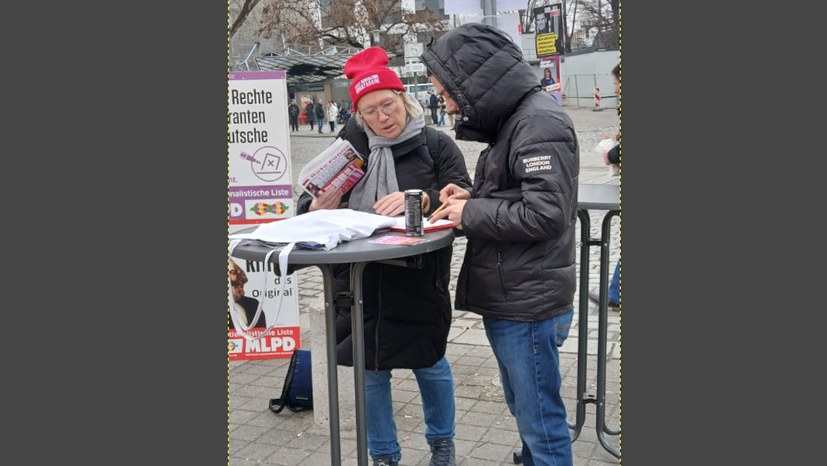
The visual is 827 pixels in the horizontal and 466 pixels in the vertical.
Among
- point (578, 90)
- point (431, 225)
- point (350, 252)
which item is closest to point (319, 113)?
point (578, 90)

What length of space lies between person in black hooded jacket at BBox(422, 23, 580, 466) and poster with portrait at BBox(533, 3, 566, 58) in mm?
3300

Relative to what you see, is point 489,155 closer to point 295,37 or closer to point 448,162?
point 448,162

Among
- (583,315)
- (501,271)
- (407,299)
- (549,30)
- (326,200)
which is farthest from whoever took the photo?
(549,30)

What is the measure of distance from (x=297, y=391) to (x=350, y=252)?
2257mm

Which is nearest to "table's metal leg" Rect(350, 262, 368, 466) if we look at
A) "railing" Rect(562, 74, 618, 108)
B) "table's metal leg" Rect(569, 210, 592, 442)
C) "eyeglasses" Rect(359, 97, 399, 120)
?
"eyeglasses" Rect(359, 97, 399, 120)

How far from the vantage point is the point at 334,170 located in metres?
3.30

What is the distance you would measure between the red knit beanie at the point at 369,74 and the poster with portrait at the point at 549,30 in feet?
9.48

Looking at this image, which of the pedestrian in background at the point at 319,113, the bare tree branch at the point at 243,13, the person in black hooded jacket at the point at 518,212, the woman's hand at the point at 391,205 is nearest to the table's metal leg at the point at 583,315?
the person in black hooded jacket at the point at 518,212

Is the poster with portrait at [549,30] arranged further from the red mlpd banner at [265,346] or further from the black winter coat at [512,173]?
the black winter coat at [512,173]

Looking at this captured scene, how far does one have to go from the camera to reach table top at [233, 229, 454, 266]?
2438 mm

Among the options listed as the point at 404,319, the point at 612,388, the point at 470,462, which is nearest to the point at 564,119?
the point at 404,319

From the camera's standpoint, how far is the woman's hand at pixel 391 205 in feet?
10.2

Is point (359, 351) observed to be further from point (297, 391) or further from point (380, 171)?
point (297, 391)

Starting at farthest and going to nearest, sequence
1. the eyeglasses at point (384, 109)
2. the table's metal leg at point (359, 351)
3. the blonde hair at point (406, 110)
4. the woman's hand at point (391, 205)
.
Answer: the blonde hair at point (406, 110) → the eyeglasses at point (384, 109) → the woman's hand at point (391, 205) → the table's metal leg at point (359, 351)
